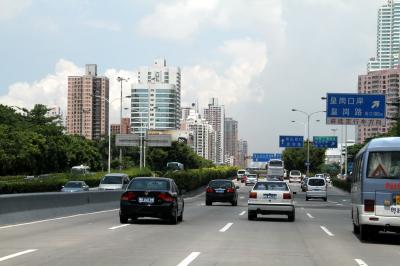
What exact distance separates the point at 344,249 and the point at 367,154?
9.95ft

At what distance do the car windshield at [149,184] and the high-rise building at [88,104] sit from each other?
84.3 m

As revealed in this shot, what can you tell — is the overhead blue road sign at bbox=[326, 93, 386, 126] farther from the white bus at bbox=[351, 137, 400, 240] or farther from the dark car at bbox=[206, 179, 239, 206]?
the white bus at bbox=[351, 137, 400, 240]

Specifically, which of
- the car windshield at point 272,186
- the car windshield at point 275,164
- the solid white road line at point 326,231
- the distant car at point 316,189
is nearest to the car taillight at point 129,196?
the car windshield at point 272,186

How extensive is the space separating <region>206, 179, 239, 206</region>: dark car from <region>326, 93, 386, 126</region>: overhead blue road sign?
40.4 feet

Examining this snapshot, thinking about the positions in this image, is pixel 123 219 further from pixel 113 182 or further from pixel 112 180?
pixel 112 180

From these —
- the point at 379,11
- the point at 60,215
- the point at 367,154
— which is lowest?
the point at 60,215

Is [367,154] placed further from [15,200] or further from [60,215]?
[60,215]

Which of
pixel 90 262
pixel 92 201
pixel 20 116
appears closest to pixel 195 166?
pixel 20 116

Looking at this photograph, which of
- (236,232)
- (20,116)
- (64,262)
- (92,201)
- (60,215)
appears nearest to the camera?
(64,262)

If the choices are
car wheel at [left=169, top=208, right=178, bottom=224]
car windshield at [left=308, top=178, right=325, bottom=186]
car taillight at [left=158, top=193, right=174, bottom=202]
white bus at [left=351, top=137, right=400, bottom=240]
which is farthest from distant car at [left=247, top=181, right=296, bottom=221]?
car windshield at [left=308, top=178, right=325, bottom=186]

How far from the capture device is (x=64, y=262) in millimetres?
12000

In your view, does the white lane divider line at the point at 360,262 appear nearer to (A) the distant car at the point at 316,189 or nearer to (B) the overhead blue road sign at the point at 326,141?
(A) the distant car at the point at 316,189

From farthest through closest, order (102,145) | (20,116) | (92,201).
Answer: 1. (102,145)
2. (20,116)
3. (92,201)

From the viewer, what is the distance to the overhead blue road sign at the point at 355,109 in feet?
162
